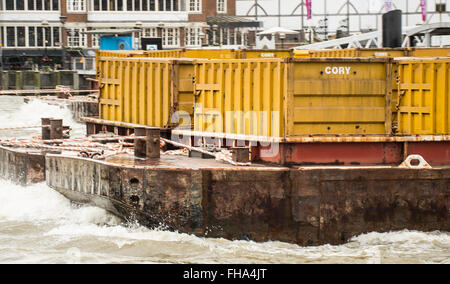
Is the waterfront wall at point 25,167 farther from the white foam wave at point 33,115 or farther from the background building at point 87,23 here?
the background building at point 87,23

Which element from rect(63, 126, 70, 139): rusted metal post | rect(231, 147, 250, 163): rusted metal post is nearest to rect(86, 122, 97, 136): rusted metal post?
rect(63, 126, 70, 139): rusted metal post

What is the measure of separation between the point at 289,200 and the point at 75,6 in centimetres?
5988

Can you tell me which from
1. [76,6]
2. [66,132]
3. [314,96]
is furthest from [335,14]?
[314,96]

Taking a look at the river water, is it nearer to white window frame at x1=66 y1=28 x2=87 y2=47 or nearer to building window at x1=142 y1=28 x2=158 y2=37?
building window at x1=142 y1=28 x2=158 y2=37

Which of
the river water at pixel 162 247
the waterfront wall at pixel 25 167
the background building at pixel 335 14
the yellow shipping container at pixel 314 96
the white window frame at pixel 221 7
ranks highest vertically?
the white window frame at pixel 221 7

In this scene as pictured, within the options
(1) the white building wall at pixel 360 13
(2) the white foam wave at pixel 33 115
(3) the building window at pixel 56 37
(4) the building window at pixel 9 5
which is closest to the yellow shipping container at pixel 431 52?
(2) the white foam wave at pixel 33 115

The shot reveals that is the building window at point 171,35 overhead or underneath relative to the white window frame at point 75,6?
underneath

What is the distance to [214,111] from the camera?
14898mm

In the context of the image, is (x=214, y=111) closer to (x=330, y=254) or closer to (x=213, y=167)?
(x=213, y=167)

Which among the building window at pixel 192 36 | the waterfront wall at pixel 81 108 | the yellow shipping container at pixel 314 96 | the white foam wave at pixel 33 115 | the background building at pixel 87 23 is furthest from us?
the building window at pixel 192 36

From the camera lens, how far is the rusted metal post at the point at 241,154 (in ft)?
45.6

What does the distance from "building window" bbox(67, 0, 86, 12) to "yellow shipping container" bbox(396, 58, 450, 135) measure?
193 feet

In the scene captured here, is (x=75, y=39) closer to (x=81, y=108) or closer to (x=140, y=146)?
(x=81, y=108)

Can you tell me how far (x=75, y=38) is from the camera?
70812 mm
